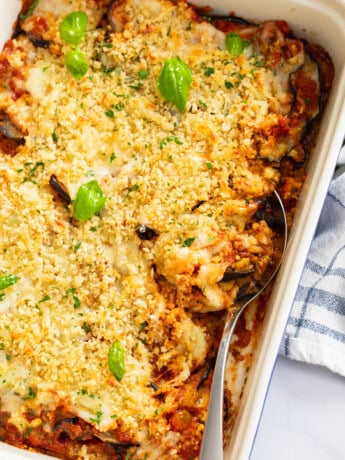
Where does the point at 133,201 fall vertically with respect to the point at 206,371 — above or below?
above

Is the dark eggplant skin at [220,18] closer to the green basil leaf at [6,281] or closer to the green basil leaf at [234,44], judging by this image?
the green basil leaf at [234,44]

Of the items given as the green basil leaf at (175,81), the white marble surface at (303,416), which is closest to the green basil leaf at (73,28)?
the green basil leaf at (175,81)

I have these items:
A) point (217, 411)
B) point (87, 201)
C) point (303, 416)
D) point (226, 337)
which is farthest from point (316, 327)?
point (87, 201)

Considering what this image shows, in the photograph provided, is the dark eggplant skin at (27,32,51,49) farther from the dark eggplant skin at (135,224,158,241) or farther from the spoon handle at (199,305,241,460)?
the spoon handle at (199,305,241,460)

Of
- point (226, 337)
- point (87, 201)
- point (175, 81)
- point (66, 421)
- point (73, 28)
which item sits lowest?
point (66, 421)

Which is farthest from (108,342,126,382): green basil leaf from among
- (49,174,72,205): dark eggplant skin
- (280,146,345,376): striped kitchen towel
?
(280,146,345,376): striped kitchen towel

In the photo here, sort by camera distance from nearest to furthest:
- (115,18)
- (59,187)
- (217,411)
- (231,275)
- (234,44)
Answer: (217,411), (231,275), (59,187), (234,44), (115,18)

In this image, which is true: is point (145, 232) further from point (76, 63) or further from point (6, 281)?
point (76, 63)
